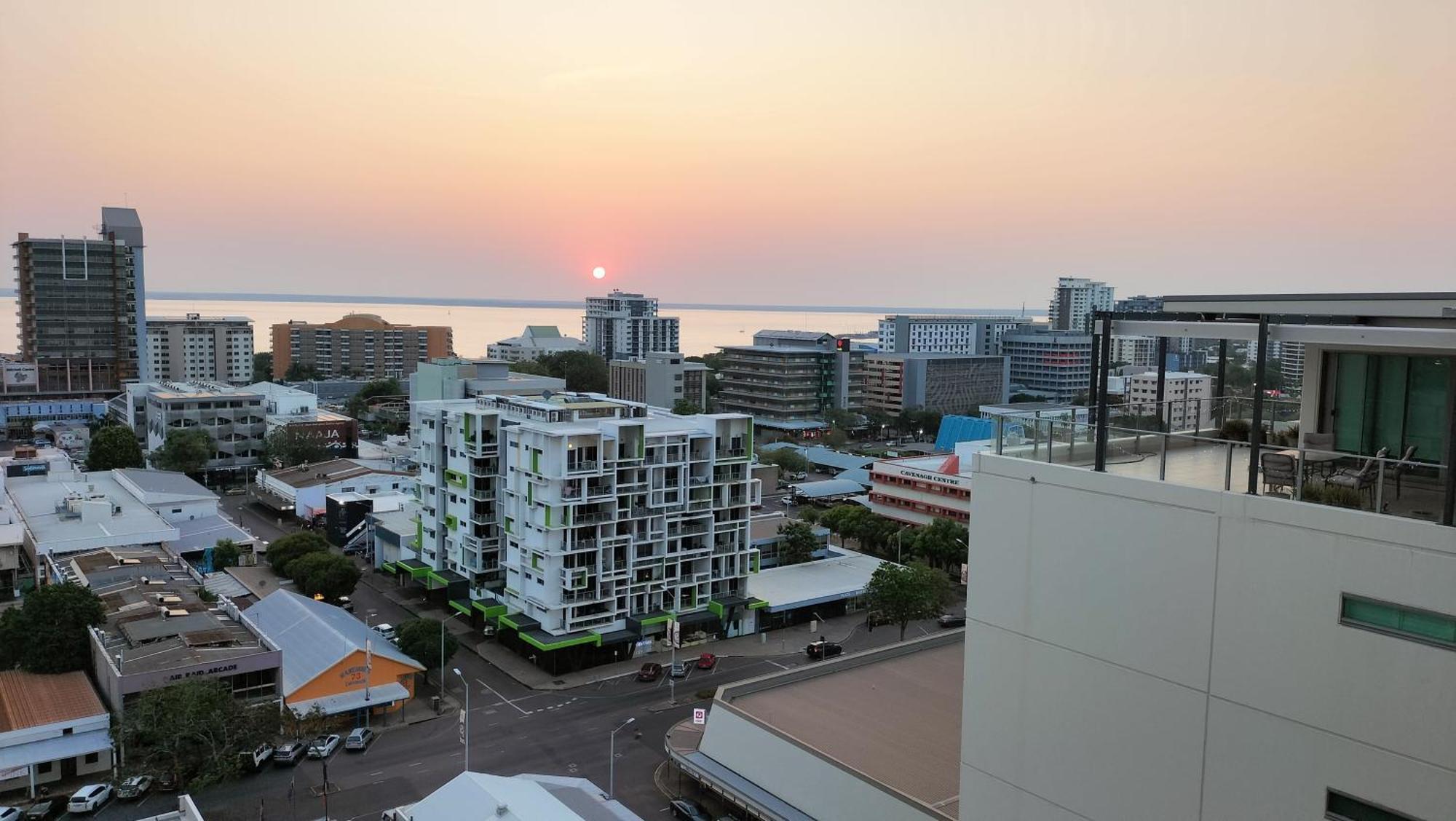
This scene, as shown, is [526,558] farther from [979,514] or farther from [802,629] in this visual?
[979,514]

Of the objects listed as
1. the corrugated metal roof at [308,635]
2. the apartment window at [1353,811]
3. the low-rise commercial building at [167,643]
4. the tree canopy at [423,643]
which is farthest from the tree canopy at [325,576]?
the apartment window at [1353,811]

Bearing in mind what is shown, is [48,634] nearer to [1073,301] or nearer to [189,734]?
[189,734]

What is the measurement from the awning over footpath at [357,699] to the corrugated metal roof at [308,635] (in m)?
0.40

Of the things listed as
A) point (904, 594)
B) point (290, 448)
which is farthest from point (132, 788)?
point (290, 448)

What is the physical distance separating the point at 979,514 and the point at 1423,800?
2269mm

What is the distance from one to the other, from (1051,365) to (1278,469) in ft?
263

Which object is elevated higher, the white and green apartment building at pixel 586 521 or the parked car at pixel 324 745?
the white and green apartment building at pixel 586 521

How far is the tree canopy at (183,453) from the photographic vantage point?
39.6 m

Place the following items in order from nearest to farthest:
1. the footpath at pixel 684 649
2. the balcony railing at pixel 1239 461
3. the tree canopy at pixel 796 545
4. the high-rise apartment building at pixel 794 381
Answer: the balcony railing at pixel 1239 461 → the footpath at pixel 684 649 → the tree canopy at pixel 796 545 → the high-rise apartment building at pixel 794 381

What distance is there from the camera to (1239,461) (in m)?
4.73

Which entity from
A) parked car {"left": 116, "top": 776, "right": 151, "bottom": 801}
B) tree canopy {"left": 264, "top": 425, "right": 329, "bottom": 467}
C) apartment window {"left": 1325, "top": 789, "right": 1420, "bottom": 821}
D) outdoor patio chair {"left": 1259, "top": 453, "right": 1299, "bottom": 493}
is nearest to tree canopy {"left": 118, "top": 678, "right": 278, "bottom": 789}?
parked car {"left": 116, "top": 776, "right": 151, "bottom": 801}

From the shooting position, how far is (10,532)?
2577cm

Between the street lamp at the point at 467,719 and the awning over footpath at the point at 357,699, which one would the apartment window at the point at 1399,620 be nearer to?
the street lamp at the point at 467,719

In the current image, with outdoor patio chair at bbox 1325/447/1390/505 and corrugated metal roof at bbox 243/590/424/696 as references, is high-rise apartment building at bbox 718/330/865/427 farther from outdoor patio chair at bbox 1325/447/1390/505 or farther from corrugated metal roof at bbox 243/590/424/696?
outdoor patio chair at bbox 1325/447/1390/505
